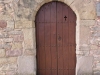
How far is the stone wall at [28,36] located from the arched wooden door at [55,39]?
0.83ft

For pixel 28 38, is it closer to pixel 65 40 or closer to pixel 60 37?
pixel 60 37

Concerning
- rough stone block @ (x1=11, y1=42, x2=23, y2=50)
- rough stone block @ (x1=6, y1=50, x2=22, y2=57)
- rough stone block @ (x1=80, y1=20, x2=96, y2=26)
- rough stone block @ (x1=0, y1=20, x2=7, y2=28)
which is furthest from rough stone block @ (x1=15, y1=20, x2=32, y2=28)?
rough stone block @ (x1=80, y1=20, x2=96, y2=26)

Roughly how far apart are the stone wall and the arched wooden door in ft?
0.83

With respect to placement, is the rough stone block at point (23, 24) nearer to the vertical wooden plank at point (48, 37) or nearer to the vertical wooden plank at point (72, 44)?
the vertical wooden plank at point (48, 37)

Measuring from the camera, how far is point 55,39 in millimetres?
4906

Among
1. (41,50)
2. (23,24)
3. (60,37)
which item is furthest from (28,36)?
(60,37)

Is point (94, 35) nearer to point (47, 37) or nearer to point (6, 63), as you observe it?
point (47, 37)

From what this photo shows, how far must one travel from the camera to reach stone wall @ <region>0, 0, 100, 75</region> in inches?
180

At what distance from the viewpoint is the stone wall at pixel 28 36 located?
458 centimetres

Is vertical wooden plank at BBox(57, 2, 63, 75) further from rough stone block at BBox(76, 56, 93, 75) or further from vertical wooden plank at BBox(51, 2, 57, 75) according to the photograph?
rough stone block at BBox(76, 56, 93, 75)

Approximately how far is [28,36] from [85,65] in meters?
1.61

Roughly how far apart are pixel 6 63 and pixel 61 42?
1503mm

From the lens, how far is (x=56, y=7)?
4.89 m

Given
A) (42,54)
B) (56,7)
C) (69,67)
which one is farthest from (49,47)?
(56,7)
